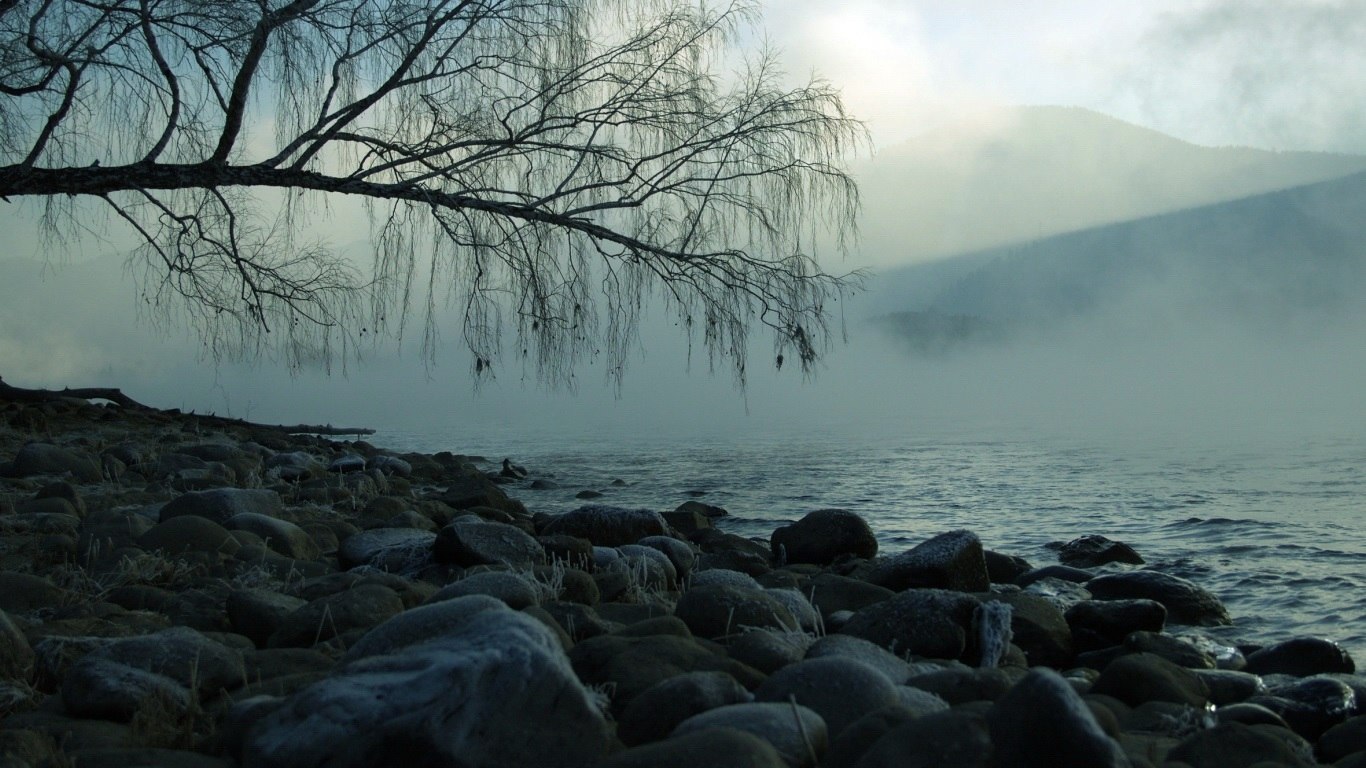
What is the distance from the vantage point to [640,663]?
313cm

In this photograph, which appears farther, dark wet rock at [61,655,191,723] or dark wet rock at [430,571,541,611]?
dark wet rock at [430,571,541,611]

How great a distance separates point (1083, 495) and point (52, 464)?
1045 cm

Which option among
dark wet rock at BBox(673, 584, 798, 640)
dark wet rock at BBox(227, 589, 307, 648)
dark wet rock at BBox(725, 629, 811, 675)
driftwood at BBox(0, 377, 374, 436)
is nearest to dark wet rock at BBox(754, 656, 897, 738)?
dark wet rock at BBox(725, 629, 811, 675)

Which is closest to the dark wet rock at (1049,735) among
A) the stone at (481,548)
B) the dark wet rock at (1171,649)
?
the dark wet rock at (1171,649)

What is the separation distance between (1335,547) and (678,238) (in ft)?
18.9

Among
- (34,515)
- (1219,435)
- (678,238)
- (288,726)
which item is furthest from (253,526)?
(1219,435)

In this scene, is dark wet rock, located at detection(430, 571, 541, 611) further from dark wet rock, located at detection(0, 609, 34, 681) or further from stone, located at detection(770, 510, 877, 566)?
stone, located at detection(770, 510, 877, 566)

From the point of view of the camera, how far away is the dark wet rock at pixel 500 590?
3891mm

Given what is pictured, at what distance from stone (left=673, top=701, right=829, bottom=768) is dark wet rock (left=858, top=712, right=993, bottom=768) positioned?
176 millimetres

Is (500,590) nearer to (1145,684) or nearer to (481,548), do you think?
(481,548)

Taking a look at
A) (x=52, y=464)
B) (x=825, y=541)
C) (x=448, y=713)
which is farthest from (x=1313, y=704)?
(x=52, y=464)

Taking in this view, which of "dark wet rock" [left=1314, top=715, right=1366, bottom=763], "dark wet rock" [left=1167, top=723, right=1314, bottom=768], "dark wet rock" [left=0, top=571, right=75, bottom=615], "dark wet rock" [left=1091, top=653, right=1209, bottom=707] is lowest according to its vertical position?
"dark wet rock" [left=1314, top=715, right=1366, bottom=763]

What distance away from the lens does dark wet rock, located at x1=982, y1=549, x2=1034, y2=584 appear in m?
7.24

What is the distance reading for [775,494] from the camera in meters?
12.5
